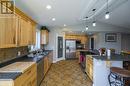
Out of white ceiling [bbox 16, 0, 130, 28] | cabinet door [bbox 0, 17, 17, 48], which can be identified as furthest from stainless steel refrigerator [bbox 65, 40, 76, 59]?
cabinet door [bbox 0, 17, 17, 48]

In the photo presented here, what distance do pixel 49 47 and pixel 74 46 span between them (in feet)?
10.2

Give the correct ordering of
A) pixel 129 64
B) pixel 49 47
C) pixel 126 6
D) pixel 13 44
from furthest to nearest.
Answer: pixel 49 47, pixel 126 6, pixel 129 64, pixel 13 44

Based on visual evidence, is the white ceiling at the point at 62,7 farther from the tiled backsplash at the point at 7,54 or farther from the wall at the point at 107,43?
the wall at the point at 107,43

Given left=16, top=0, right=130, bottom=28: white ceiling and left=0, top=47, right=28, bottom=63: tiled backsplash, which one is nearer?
left=0, top=47, right=28, bottom=63: tiled backsplash

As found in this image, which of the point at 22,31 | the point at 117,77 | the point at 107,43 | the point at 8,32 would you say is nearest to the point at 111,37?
the point at 107,43

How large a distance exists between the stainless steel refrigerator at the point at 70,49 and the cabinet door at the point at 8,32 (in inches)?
351

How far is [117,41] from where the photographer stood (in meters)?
10.1

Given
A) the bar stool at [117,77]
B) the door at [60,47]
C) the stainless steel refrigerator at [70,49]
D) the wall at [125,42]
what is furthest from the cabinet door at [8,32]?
the wall at [125,42]

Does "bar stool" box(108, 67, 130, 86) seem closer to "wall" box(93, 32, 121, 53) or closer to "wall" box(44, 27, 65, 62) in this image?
"wall" box(44, 27, 65, 62)

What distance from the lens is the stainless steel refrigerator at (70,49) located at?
462 inches

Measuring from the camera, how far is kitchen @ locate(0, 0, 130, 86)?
2832 millimetres

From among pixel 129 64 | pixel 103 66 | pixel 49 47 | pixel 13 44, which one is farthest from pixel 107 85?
pixel 49 47

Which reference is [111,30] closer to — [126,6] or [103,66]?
[126,6]

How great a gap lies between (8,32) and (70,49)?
364 inches
